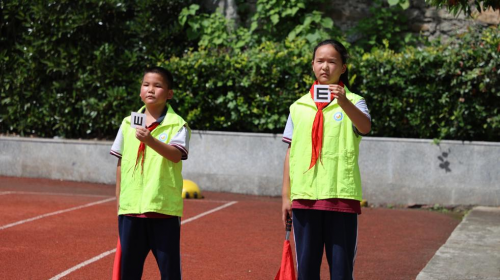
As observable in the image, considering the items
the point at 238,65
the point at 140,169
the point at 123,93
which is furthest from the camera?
the point at 123,93

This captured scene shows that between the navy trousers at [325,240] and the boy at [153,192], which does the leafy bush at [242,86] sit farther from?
the navy trousers at [325,240]

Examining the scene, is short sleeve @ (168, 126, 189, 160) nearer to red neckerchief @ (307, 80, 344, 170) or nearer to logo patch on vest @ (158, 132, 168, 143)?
logo patch on vest @ (158, 132, 168, 143)

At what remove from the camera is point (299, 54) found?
13078mm

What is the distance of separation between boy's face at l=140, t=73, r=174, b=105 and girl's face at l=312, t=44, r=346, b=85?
3.27 ft

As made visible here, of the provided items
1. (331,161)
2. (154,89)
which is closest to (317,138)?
(331,161)

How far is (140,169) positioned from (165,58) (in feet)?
33.8

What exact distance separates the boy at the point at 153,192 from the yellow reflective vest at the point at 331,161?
75 cm

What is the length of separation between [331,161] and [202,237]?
4.37 metres

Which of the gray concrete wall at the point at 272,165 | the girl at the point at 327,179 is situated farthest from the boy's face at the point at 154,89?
the gray concrete wall at the point at 272,165

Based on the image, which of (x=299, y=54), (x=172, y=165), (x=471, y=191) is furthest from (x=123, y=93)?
(x=172, y=165)

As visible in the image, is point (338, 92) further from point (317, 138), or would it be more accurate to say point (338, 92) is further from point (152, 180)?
point (152, 180)

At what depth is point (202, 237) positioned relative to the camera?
8422 mm

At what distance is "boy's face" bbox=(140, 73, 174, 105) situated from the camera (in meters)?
4.66

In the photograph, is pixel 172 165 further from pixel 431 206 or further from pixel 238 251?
pixel 431 206
